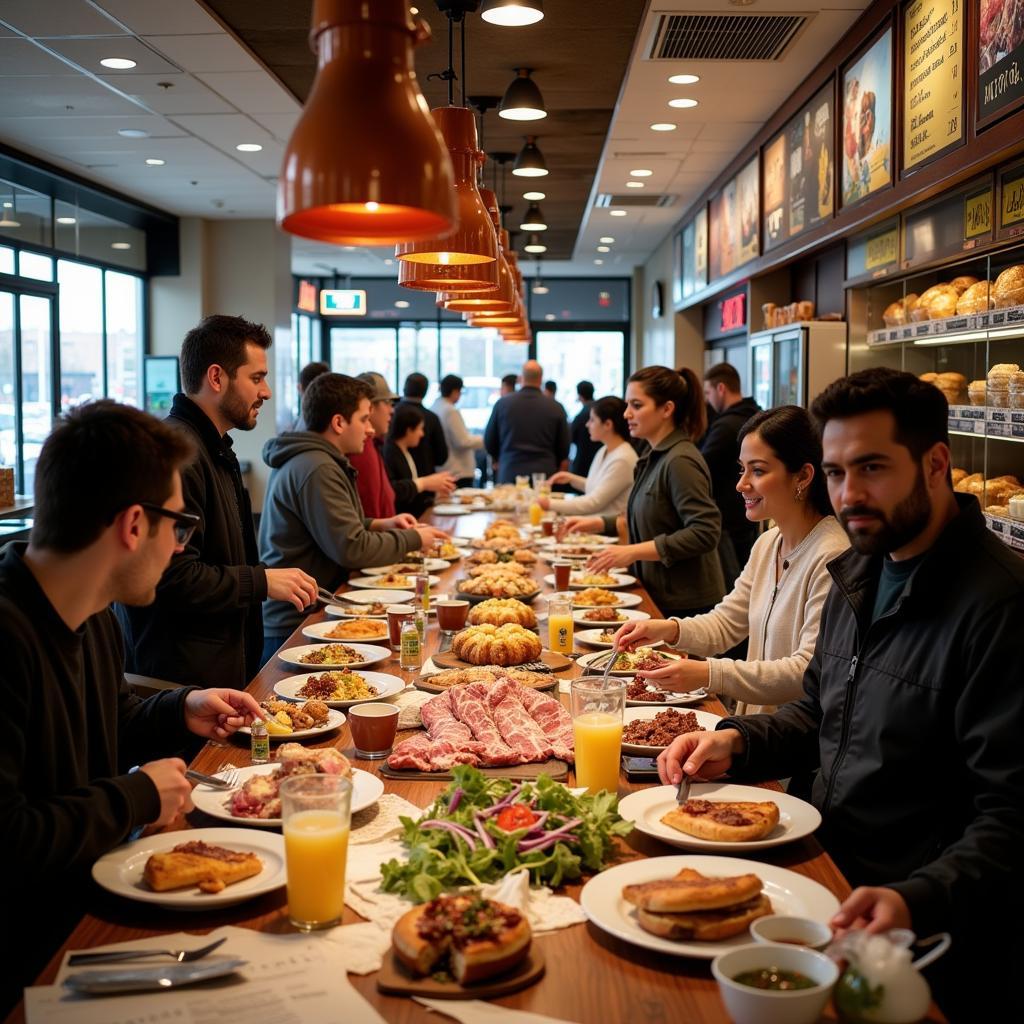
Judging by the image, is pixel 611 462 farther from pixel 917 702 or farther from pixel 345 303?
pixel 345 303

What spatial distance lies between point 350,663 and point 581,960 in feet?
5.72

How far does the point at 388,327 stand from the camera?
2028cm

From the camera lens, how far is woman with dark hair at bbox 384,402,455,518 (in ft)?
25.9

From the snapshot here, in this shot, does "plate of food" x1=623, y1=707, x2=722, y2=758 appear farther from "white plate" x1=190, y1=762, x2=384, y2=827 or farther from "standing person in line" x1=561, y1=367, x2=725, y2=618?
"standing person in line" x1=561, y1=367, x2=725, y2=618

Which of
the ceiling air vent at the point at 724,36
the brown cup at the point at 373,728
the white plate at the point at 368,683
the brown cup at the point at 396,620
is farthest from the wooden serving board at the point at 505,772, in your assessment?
the ceiling air vent at the point at 724,36

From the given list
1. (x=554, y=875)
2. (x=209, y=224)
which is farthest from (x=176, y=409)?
(x=209, y=224)

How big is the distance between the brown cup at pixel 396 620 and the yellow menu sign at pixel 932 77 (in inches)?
117

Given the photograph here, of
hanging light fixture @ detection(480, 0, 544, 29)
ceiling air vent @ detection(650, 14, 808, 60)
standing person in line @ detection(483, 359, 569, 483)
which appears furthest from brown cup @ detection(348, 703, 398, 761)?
standing person in line @ detection(483, 359, 569, 483)

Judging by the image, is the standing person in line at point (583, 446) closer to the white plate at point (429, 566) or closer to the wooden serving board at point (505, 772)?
the white plate at point (429, 566)

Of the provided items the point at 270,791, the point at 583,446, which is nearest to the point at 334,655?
the point at 270,791

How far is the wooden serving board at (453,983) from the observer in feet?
4.76

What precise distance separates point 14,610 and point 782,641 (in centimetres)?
205

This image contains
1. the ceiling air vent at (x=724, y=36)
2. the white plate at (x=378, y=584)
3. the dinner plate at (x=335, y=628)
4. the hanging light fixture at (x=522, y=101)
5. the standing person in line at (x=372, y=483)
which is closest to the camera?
the dinner plate at (x=335, y=628)

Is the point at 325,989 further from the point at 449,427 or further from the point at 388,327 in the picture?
the point at 388,327
